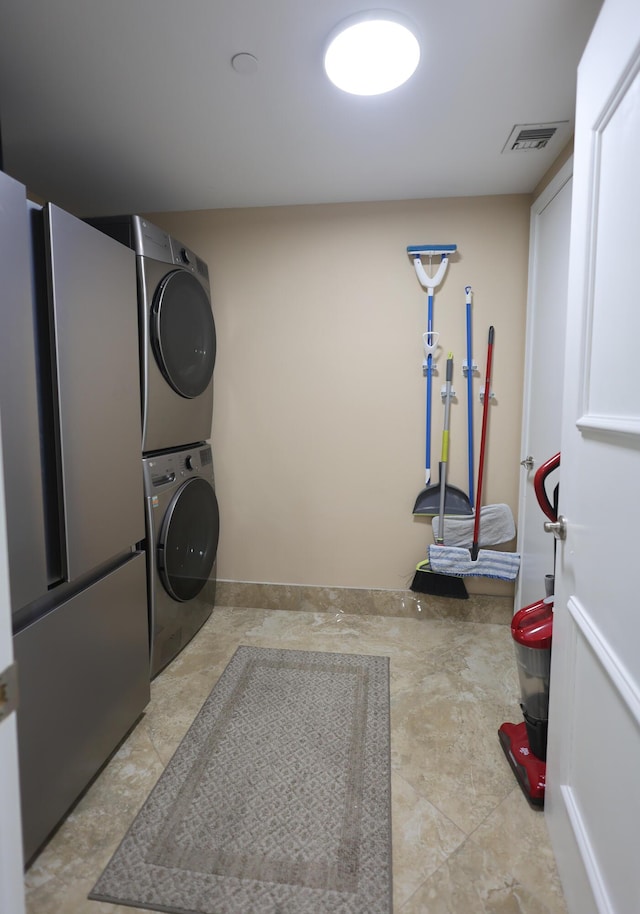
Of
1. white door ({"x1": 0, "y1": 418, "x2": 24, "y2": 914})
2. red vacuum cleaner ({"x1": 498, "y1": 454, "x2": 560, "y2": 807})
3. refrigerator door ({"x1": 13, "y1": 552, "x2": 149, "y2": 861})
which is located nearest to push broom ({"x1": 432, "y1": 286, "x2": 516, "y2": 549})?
red vacuum cleaner ({"x1": 498, "y1": 454, "x2": 560, "y2": 807})

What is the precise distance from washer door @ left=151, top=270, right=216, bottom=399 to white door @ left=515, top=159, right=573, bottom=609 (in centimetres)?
165

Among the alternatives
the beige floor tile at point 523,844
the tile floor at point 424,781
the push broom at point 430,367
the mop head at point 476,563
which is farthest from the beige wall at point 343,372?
the beige floor tile at point 523,844

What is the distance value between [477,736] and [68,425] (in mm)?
1774

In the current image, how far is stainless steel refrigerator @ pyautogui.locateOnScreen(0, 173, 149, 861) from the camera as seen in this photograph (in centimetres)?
118

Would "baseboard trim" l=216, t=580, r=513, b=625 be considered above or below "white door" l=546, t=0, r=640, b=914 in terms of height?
below

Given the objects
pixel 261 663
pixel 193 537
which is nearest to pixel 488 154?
pixel 193 537

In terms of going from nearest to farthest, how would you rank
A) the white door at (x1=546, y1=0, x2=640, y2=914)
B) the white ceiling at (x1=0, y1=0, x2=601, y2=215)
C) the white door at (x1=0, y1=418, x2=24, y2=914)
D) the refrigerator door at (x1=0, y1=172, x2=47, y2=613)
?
the white door at (x1=0, y1=418, x2=24, y2=914) < the white door at (x1=546, y1=0, x2=640, y2=914) < the refrigerator door at (x1=0, y1=172, x2=47, y2=613) < the white ceiling at (x1=0, y1=0, x2=601, y2=215)

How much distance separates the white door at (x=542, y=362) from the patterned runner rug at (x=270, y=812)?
0.96 meters

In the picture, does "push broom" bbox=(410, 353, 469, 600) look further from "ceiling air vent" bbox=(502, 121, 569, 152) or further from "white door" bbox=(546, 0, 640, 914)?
"white door" bbox=(546, 0, 640, 914)

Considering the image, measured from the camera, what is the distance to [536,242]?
2348 millimetres

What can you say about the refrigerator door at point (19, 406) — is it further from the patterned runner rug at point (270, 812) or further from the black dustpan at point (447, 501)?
the black dustpan at point (447, 501)

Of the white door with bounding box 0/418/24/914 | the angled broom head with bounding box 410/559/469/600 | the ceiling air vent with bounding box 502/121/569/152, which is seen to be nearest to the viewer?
the white door with bounding box 0/418/24/914

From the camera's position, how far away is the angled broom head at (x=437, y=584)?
8.53 ft

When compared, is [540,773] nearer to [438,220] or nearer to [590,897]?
[590,897]
